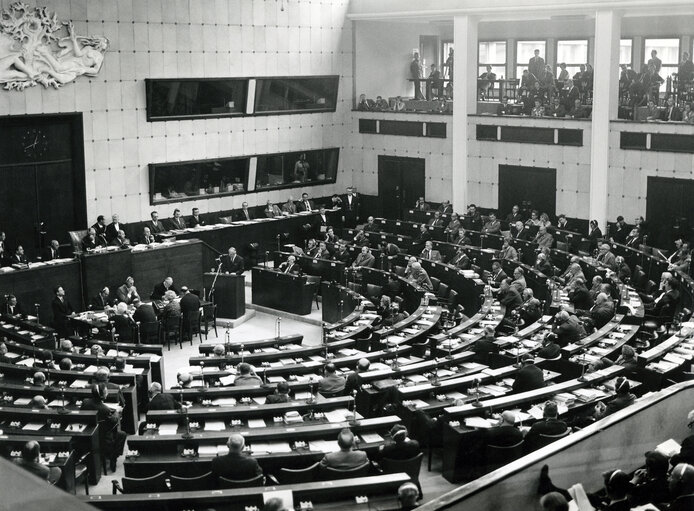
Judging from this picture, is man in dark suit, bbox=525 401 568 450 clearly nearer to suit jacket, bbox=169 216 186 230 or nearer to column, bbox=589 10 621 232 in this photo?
column, bbox=589 10 621 232

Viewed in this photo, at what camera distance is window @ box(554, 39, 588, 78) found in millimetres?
29312

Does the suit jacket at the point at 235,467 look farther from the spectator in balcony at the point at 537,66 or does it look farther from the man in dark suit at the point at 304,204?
the spectator in balcony at the point at 537,66

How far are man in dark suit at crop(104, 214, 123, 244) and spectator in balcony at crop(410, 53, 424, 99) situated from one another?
12.4 meters

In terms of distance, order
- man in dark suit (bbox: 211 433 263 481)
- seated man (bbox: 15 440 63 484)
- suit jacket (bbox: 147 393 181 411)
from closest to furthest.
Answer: seated man (bbox: 15 440 63 484) → man in dark suit (bbox: 211 433 263 481) → suit jacket (bbox: 147 393 181 411)

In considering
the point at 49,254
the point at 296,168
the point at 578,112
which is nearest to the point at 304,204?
the point at 296,168

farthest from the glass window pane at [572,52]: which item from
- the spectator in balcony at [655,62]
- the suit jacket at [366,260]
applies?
the suit jacket at [366,260]

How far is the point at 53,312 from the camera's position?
61.2ft

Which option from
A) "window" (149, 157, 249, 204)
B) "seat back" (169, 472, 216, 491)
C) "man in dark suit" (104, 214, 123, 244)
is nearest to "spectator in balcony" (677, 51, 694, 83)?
"window" (149, 157, 249, 204)

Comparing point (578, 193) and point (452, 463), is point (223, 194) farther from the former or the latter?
point (452, 463)

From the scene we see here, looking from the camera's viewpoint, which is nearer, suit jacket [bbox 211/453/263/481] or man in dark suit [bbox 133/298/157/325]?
suit jacket [bbox 211/453/263/481]

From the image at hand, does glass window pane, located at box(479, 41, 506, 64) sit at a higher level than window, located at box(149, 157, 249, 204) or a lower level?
higher

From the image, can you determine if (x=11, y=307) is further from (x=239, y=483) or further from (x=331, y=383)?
(x=239, y=483)

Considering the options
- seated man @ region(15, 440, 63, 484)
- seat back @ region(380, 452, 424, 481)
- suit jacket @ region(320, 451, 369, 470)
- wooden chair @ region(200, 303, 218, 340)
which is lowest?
wooden chair @ region(200, 303, 218, 340)

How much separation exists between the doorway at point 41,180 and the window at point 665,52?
17670 millimetres
